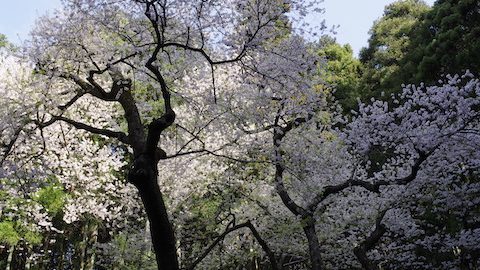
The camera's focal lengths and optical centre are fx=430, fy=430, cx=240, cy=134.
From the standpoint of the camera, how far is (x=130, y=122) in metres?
5.17

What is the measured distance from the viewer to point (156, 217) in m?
4.20

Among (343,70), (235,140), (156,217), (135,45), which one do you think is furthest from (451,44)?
(156,217)

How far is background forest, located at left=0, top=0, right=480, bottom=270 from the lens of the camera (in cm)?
594

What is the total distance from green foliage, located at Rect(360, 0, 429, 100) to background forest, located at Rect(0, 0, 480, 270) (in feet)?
2.23

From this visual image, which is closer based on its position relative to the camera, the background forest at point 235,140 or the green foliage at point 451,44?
the background forest at point 235,140

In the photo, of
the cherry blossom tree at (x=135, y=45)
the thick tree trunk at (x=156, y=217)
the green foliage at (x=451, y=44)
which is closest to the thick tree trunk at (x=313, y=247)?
the cherry blossom tree at (x=135, y=45)

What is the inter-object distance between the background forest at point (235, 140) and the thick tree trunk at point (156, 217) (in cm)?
1

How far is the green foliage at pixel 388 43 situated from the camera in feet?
67.1

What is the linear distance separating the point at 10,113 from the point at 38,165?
3220 mm

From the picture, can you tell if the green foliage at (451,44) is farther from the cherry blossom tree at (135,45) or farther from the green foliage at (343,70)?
the cherry blossom tree at (135,45)

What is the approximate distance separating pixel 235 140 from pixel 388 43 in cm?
1772

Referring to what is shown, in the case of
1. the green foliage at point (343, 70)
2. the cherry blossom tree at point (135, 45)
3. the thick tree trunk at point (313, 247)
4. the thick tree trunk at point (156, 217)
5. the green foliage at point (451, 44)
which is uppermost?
the green foliage at point (343, 70)

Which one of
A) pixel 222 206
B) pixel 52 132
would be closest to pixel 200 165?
pixel 222 206

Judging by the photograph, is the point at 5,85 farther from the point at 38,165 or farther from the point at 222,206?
the point at 222,206
